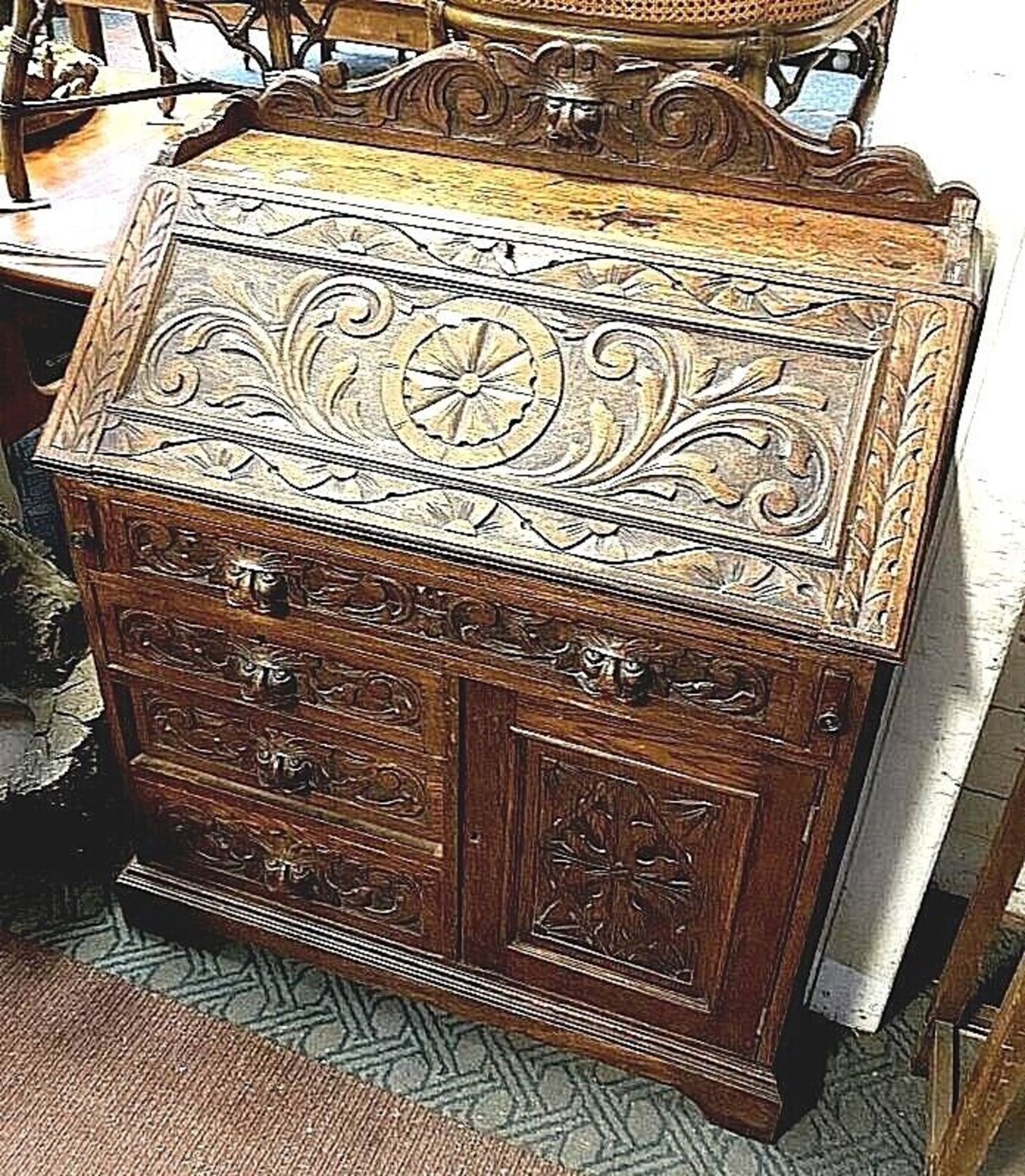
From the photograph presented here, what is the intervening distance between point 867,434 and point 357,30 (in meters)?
2.90

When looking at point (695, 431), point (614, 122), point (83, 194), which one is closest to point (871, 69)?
point (614, 122)

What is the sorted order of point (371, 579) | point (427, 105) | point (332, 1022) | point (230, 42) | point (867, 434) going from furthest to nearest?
point (230, 42) → point (332, 1022) → point (427, 105) → point (371, 579) → point (867, 434)

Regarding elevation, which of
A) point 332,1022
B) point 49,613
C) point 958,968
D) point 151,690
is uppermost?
point 151,690

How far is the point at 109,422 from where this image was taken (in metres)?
1.16

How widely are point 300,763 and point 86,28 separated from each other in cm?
319

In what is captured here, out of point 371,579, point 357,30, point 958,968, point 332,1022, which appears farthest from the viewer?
point 357,30

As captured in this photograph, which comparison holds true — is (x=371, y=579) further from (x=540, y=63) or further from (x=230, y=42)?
(x=230, y=42)

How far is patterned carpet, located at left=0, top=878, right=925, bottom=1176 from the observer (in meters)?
1.40

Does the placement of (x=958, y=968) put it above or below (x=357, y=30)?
below

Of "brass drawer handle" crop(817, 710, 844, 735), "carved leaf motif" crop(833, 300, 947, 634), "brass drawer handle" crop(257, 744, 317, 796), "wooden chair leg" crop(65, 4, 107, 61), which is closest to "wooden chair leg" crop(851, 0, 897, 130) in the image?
"carved leaf motif" crop(833, 300, 947, 634)

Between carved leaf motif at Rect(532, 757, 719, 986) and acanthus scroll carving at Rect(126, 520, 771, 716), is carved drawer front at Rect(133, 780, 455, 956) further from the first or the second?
acanthus scroll carving at Rect(126, 520, 771, 716)

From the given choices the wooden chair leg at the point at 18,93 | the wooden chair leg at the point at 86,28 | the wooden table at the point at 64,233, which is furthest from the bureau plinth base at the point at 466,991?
the wooden chair leg at the point at 86,28

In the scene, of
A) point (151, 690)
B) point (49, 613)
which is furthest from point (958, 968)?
point (49, 613)

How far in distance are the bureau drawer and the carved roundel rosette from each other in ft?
0.37
